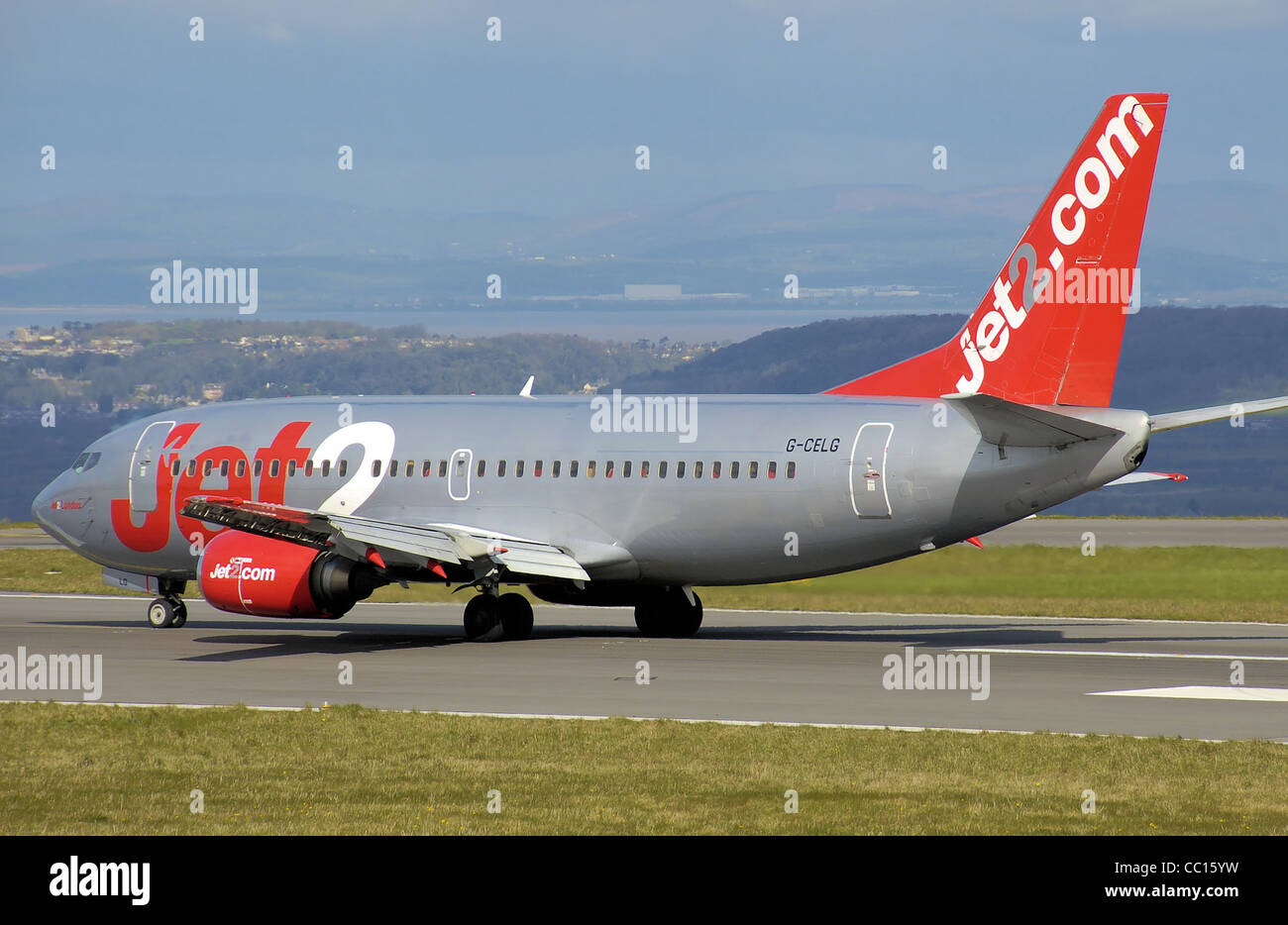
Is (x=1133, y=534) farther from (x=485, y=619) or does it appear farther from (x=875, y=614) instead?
(x=485, y=619)

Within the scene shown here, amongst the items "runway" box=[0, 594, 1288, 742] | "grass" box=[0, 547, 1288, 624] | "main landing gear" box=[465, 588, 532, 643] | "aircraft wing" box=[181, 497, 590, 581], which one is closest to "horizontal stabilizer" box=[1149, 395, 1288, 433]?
"runway" box=[0, 594, 1288, 742]

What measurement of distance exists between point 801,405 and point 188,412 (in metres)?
14.2

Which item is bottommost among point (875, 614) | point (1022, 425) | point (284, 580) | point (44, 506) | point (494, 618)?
point (875, 614)

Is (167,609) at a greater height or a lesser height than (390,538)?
lesser

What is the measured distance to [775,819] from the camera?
48.6 ft

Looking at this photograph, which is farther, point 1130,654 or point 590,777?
point 1130,654

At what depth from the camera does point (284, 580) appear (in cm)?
2933

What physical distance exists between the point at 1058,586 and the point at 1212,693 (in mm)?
14558

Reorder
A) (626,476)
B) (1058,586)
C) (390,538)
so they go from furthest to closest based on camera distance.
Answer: (1058,586)
(626,476)
(390,538)

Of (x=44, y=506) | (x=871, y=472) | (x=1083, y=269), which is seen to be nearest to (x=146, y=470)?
(x=44, y=506)

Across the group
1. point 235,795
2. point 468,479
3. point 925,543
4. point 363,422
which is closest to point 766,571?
point 925,543

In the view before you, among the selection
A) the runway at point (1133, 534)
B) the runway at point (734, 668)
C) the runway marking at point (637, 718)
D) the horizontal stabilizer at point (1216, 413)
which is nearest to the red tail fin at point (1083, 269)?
the horizontal stabilizer at point (1216, 413)

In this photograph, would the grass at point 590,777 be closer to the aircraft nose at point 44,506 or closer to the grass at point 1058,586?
the grass at point 1058,586

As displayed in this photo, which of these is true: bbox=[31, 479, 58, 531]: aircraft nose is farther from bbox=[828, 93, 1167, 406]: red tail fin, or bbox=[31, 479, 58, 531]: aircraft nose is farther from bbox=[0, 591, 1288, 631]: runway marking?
bbox=[828, 93, 1167, 406]: red tail fin
